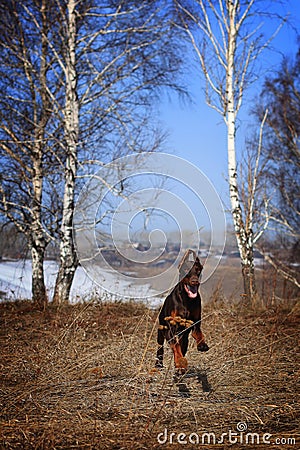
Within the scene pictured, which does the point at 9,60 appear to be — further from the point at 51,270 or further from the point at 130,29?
the point at 51,270

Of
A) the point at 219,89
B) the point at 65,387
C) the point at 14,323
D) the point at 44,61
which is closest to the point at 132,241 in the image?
the point at 65,387

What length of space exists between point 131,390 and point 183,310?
2.09ft

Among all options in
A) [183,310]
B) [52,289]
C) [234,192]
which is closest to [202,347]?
[183,310]

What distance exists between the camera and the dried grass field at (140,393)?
243 cm

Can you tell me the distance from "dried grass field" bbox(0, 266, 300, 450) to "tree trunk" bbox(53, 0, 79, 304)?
6.64ft

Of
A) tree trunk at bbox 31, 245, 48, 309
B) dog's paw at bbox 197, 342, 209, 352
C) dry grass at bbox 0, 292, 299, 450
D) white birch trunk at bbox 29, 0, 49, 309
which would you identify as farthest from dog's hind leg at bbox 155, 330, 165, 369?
tree trunk at bbox 31, 245, 48, 309

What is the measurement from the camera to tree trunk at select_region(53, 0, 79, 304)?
23.7 ft

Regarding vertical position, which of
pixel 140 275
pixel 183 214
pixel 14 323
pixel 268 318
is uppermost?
pixel 183 214

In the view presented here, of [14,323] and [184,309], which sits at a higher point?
[184,309]

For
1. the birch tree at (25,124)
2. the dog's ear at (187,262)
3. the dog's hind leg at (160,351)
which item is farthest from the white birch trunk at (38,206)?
the dog's ear at (187,262)

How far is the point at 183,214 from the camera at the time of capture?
3.63 metres

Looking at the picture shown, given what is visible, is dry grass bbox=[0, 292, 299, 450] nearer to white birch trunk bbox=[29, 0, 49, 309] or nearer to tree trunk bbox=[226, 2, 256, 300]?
tree trunk bbox=[226, 2, 256, 300]

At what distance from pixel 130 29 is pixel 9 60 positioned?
1985 millimetres

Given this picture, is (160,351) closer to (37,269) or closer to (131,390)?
(131,390)
